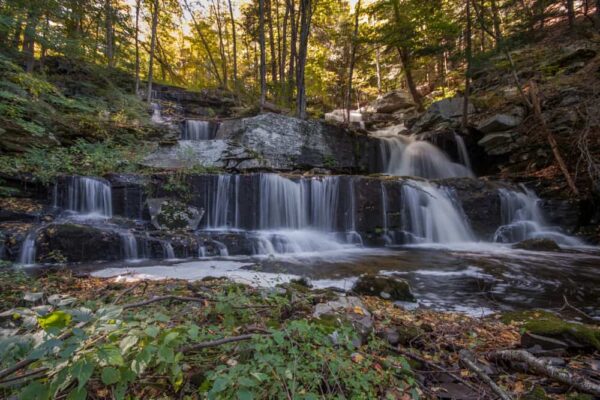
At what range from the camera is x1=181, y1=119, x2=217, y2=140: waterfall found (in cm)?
1338

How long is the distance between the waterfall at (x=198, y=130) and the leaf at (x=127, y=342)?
12863mm

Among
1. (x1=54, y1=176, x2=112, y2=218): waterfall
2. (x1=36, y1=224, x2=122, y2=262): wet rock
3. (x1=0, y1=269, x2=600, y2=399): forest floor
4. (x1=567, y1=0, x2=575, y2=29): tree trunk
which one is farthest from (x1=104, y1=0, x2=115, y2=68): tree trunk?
(x1=567, y1=0, x2=575, y2=29): tree trunk

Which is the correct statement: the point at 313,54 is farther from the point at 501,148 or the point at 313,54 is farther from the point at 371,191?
the point at 371,191

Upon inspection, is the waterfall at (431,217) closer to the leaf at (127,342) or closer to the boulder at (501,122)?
the boulder at (501,122)

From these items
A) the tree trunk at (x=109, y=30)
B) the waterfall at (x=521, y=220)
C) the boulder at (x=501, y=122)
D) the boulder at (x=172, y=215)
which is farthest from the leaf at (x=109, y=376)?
the boulder at (x=501, y=122)

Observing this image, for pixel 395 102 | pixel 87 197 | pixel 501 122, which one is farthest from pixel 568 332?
pixel 395 102

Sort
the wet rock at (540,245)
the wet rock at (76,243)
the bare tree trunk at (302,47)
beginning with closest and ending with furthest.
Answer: the wet rock at (76,243) < the wet rock at (540,245) < the bare tree trunk at (302,47)

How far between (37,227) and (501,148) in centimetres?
1581

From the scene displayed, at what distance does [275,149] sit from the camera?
1174cm

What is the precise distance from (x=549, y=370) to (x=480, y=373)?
445 millimetres

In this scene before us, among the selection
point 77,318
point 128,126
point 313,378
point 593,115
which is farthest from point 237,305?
point 593,115

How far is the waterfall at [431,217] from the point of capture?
977 centimetres

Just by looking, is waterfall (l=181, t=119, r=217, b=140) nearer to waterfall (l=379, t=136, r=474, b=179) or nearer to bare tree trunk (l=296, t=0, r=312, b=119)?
bare tree trunk (l=296, t=0, r=312, b=119)

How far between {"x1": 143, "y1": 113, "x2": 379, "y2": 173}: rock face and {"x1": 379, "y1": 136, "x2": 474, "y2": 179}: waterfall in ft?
2.84
